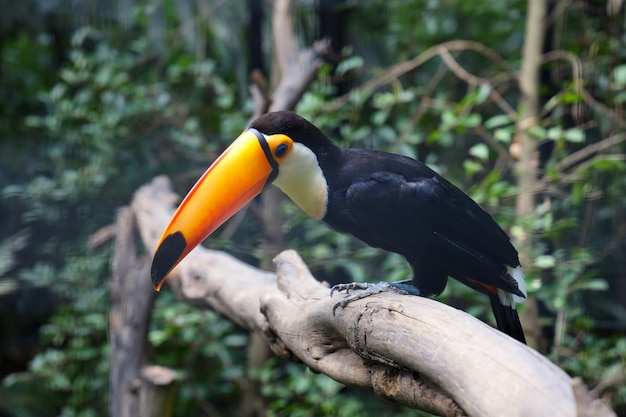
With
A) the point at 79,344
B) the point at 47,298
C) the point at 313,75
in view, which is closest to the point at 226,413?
the point at 79,344

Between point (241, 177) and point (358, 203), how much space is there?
0.20 m

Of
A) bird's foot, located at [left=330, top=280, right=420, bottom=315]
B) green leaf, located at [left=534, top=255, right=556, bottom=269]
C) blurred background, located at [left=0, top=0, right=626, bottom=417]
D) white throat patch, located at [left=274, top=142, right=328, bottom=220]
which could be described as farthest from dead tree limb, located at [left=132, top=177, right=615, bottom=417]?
green leaf, located at [left=534, top=255, right=556, bottom=269]

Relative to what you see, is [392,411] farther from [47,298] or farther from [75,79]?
[75,79]

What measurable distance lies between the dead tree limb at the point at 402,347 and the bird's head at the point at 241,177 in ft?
0.77

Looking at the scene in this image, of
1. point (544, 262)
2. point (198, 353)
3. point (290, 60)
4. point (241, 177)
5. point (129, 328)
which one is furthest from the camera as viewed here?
point (198, 353)

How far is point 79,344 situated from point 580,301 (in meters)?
1.80

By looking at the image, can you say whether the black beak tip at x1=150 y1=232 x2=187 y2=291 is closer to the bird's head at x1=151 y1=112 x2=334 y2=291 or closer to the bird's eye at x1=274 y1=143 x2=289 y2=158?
the bird's head at x1=151 y1=112 x2=334 y2=291

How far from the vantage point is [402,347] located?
36.4 inches

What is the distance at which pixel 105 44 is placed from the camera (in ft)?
9.19

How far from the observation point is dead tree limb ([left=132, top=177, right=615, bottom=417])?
71cm

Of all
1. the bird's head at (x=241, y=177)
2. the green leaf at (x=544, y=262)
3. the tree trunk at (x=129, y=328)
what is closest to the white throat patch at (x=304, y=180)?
the bird's head at (x=241, y=177)

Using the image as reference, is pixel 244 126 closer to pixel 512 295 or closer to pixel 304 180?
pixel 304 180

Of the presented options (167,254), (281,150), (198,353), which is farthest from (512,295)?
(198,353)

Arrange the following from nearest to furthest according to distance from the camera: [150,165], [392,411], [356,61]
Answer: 1. [356,61]
2. [392,411]
3. [150,165]
